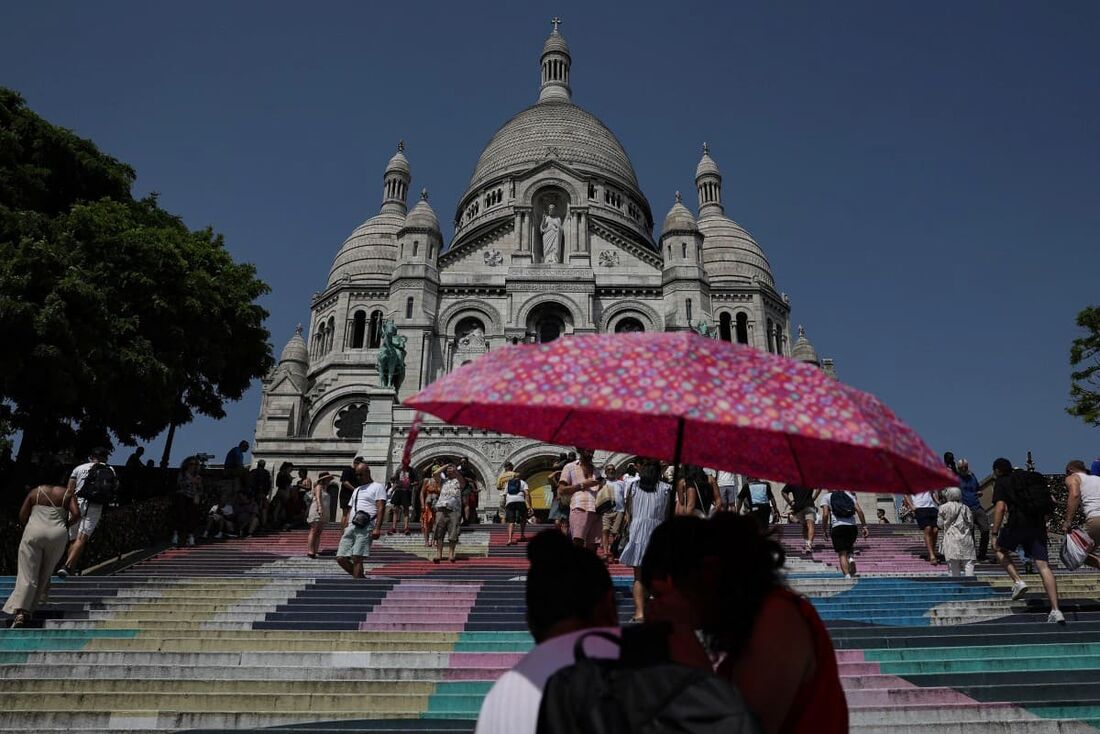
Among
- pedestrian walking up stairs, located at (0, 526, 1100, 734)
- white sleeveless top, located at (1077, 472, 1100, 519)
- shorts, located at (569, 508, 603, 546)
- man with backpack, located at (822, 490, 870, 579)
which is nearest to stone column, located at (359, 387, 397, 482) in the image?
pedestrian walking up stairs, located at (0, 526, 1100, 734)

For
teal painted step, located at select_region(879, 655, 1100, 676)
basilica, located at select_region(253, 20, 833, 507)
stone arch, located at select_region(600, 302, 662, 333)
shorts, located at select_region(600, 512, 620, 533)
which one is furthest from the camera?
stone arch, located at select_region(600, 302, 662, 333)

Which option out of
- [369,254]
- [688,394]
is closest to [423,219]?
[369,254]

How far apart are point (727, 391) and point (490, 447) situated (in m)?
24.5

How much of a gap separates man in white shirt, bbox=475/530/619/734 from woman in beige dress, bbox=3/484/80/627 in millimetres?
7599

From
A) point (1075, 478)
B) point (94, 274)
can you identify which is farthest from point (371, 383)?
point (1075, 478)

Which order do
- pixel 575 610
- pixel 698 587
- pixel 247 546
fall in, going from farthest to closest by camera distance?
pixel 247 546 → pixel 698 587 → pixel 575 610

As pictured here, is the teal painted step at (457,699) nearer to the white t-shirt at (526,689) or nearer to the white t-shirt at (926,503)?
the white t-shirt at (526,689)

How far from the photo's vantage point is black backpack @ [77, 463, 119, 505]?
1032 centimetres

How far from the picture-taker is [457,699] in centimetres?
659

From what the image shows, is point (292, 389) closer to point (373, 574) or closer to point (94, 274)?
point (94, 274)

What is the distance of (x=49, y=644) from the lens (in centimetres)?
806

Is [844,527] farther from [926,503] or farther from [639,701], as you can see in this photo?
[639,701]

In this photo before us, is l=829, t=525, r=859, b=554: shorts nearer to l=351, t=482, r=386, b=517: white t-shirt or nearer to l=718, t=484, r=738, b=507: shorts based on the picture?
l=718, t=484, r=738, b=507: shorts

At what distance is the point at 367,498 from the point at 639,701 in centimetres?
944
